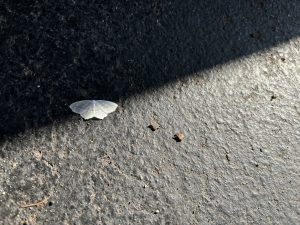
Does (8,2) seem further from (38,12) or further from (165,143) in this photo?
(165,143)

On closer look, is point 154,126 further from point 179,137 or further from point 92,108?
point 92,108

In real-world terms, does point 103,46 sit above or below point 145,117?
above

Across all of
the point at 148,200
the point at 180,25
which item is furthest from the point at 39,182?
the point at 180,25

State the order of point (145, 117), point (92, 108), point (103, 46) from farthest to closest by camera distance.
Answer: point (103, 46) → point (145, 117) → point (92, 108)

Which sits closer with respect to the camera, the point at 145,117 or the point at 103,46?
the point at 145,117

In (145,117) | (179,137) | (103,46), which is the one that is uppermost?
(103,46)

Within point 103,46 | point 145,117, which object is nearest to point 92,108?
point 145,117

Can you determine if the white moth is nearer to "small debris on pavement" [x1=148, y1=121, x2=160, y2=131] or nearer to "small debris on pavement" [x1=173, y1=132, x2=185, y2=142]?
"small debris on pavement" [x1=148, y1=121, x2=160, y2=131]
